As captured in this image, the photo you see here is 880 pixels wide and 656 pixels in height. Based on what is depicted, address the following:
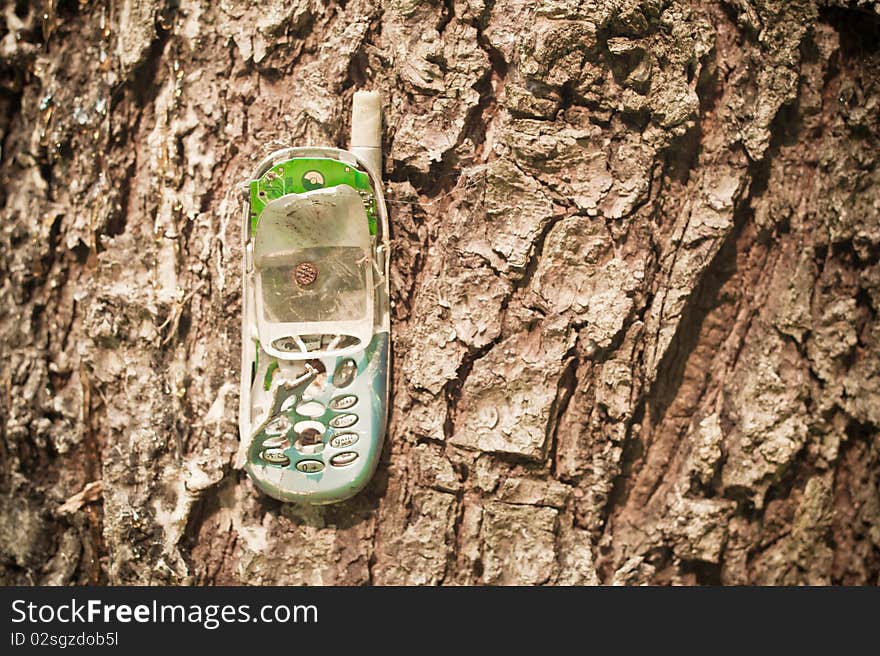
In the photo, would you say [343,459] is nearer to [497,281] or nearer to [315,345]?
[315,345]

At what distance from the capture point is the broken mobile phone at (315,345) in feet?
3.72

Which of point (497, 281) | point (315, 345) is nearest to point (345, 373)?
point (315, 345)

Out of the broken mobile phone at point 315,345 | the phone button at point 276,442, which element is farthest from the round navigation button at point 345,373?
the phone button at point 276,442

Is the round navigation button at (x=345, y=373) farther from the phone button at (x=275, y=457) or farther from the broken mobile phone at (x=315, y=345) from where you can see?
the phone button at (x=275, y=457)

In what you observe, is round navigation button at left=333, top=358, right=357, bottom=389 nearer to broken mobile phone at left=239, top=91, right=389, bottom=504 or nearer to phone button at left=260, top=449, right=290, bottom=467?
broken mobile phone at left=239, top=91, right=389, bottom=504

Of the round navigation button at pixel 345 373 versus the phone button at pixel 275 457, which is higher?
the round navigation button at pixel 345 373

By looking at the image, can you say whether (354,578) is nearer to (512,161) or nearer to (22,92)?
(512,161)

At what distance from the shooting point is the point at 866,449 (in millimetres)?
1289

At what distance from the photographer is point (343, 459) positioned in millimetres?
1159

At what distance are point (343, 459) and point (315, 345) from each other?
167 millimetres

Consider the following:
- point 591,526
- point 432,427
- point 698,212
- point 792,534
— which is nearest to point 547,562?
point 591,526

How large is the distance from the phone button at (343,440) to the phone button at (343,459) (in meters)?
0.01

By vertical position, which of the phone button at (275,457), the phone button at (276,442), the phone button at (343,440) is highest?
the phone button at (343,440)

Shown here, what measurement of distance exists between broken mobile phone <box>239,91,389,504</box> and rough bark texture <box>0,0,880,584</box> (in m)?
0.04
